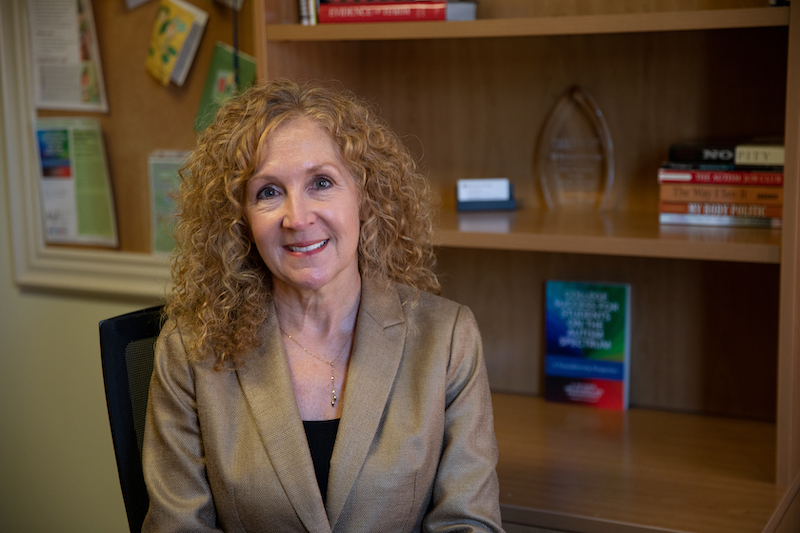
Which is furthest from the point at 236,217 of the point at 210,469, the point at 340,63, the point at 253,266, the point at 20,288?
the point at 20,288

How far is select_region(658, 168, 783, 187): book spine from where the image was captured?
1.71 metres

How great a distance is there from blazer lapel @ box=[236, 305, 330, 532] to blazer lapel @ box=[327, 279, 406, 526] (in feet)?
0.13

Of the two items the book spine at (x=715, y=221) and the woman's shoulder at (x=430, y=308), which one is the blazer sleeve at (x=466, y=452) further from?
the book spine at (x=715, y=221)

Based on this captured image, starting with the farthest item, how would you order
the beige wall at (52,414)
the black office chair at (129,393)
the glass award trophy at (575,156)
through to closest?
1. the beige wall at (52,414)
2. the glass award trophy at (575,156)
3. the black office chair at (129,393)

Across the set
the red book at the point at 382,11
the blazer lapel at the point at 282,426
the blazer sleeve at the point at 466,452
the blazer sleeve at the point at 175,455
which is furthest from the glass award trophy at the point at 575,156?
the blazer sleeve at the point at 175,455

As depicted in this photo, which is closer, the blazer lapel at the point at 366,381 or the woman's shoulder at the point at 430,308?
the blazer lapel at the point at 366,381

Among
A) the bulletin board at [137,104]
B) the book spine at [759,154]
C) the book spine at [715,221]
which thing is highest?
the bulletin board at [137,104]

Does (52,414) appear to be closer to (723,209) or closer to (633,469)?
(633,469)

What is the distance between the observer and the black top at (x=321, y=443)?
4.56ft

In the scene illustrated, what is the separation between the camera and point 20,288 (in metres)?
2.65

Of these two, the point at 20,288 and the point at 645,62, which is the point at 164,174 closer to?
the point at 20,288

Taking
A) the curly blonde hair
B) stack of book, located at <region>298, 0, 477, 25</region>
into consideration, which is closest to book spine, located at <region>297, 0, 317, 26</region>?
stack of book, located at <region>298, 0, 477, 25</region>

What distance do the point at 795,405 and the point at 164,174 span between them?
1756 millimetres

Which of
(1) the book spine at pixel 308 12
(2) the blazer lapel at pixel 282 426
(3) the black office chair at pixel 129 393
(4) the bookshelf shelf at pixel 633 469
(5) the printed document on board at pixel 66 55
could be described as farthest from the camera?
(5) the printed document on board at pixel 66 55
